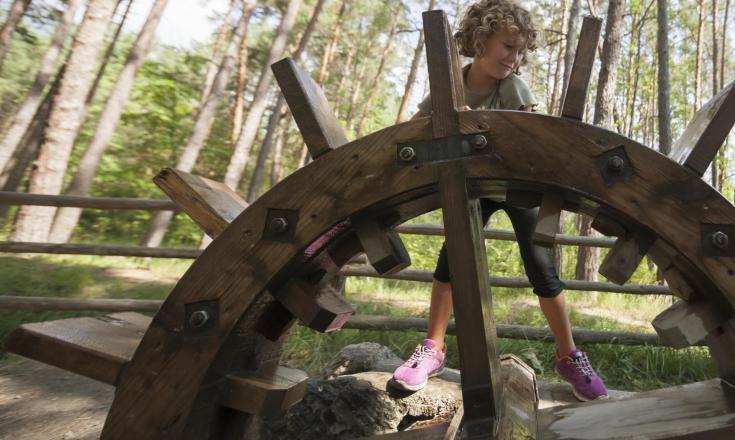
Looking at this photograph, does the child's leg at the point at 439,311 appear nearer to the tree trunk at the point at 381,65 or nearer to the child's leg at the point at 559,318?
the child's leg at the point at 559,318

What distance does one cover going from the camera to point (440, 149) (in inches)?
45.7

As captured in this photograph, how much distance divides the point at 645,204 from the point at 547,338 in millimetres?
2562

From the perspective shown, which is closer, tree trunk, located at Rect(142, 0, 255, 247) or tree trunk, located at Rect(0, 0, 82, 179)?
tree trunk, located at Rect(0, 0, 82, 179)

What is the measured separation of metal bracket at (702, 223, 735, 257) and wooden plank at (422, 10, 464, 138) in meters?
0.61

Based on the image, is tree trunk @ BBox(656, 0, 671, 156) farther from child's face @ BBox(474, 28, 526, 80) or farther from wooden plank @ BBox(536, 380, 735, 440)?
wooden plank @ BBox(536, 380, 735, 440)

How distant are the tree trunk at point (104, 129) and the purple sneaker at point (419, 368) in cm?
682

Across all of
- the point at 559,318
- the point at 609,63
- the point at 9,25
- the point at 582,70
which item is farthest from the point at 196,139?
the point at 582,70

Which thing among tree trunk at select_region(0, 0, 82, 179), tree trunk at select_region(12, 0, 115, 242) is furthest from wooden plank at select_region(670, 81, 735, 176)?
tree trunk at select_region(0, 0, 82, 179)

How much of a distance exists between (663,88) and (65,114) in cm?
742

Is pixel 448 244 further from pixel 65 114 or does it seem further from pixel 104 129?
pixel 104 129

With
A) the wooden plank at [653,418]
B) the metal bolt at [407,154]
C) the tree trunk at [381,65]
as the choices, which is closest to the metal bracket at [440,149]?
the metal bolt at [407,154]

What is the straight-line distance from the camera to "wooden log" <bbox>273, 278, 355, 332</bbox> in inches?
47.8

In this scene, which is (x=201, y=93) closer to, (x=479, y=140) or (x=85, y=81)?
(x=85, y=81)

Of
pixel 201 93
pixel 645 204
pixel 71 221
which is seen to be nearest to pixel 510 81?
pixel 645 204
